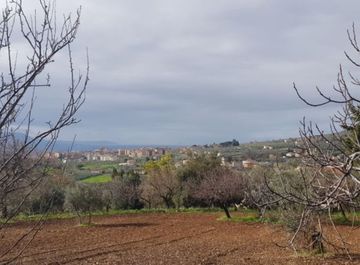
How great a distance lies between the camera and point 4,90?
2990mm

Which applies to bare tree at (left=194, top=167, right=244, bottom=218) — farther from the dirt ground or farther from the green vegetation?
the green vegetation

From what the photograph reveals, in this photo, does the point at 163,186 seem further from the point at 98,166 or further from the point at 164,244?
the point at 98,166

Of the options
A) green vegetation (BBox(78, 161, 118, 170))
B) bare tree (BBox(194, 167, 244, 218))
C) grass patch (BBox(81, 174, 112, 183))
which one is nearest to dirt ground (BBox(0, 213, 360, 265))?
bare tree (BBox(194, 167, 244, 218))

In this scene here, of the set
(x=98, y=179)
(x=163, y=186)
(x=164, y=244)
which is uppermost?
(x=163, y=186)

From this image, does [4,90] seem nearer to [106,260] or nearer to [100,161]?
[106,260]

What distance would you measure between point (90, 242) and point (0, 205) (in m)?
20.2

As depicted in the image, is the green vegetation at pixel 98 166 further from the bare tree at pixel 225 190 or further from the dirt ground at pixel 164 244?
the dirt ground at pixel 164 244

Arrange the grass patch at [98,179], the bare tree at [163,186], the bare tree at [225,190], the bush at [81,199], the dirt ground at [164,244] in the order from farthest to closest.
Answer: the grass patch at [98,179] < the bare tree at [163,186] < the bush at [81,199] < the bare tree at [225,190] < the dirt ground at [164,244]

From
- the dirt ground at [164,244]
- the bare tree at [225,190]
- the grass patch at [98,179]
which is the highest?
the bare tree at [225,190]

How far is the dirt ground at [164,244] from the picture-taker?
16.5 m

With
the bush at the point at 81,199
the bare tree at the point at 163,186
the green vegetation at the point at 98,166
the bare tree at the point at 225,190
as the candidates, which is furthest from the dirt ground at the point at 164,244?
the green vegetation at the point at 98,166

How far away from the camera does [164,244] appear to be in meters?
21.0

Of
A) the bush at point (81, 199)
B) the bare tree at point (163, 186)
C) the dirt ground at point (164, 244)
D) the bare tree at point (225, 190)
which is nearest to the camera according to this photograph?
the dirt ground at point (164, 244)

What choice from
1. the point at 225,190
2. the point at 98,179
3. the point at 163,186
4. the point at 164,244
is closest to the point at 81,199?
the point at 225,190
